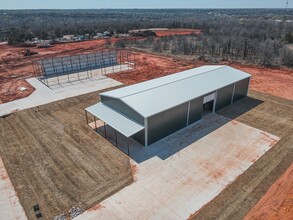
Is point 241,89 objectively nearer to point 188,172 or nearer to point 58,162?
point 188,172

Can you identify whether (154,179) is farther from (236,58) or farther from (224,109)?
(236,58)

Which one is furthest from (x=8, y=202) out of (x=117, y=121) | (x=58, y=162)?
(x=117, y=121)

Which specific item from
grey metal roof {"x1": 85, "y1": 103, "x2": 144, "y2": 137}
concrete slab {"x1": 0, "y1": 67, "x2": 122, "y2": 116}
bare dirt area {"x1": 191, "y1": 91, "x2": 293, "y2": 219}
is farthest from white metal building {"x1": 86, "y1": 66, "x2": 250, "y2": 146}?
concrete slab {"x1": 0, "y1": 67, "x2": 122, "y2": 116}

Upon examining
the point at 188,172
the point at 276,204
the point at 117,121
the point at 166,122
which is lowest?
the point at 188,172

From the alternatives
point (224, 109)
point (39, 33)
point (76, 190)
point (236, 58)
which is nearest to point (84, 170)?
point (76, 190)

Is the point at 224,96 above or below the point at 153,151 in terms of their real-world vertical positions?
above
